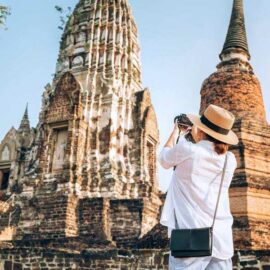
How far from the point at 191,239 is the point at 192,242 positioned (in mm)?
21

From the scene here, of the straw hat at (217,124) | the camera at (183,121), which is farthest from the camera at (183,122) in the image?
the straw hat at (217,124)

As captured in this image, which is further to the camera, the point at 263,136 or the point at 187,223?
the point at 263,136

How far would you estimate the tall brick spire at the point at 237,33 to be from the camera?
1413 cm

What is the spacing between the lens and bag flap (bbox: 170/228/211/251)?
278cm

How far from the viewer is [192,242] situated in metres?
Answer: 2.80

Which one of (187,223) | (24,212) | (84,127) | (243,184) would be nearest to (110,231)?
(24,212)

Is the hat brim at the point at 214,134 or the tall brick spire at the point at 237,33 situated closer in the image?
the hat brim at the point at 214,134

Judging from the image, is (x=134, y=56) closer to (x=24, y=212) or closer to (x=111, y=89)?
(x=111, y=89)

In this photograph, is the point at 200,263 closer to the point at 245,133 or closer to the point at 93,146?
the point at 245,133

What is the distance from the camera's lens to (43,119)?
20094 millimetres

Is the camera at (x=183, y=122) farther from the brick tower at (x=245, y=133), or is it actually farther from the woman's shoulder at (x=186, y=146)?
the brick tower at (x=245, y=133)

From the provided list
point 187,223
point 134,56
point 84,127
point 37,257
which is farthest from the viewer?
point 134,56

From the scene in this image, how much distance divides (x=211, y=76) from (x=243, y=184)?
156 inches

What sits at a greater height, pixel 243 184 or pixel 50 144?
pixel 50 144
